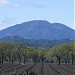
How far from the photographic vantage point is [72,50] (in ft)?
374

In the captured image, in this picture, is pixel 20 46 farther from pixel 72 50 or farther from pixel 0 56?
pixel 72 50

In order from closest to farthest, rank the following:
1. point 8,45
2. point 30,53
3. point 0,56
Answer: point 0,56
point 8,45
point 30,53

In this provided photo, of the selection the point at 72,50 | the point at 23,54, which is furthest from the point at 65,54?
the point at 23,54

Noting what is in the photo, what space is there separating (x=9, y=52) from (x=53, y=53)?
2139 cm

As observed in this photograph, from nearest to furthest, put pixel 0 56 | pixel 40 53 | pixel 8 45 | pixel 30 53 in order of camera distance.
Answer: pixel 0 56, pixel 8 45, pixel 30 53, pixel 40 53

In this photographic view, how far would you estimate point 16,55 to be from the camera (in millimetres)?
119062

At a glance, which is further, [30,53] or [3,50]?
[30,53]

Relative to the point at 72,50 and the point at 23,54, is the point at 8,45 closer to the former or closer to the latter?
the point at 23,54

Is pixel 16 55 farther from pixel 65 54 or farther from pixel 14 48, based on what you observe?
pixel 65 54

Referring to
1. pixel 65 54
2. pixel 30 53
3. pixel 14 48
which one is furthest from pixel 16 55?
pixel 65 54

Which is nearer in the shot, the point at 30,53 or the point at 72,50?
the point at 72,50

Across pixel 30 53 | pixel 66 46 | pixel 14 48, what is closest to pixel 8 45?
pixel 14 48

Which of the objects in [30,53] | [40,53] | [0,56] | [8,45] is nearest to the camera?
[0,56]

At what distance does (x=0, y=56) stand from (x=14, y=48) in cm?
1198
